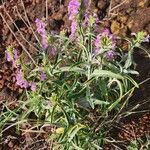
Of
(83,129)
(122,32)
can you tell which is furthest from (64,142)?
(122,32)

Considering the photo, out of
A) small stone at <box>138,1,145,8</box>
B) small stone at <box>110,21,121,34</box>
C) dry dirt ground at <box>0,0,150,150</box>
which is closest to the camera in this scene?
dry dirt ground at <box>0,0,150,150</box>

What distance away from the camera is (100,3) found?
3.77 meters

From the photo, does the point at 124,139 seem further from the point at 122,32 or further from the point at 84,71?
the point at 122,32

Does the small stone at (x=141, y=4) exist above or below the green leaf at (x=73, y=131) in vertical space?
above

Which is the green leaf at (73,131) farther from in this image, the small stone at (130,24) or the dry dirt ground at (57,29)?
the small stone at (130,24)

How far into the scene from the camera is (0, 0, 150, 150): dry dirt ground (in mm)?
3129

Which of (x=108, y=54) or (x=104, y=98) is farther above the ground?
(x=108, y=54)

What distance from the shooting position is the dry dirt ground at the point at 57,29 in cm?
313

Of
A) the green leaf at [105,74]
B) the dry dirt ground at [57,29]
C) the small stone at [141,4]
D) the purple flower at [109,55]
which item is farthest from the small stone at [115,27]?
the green leaf at [105,74]

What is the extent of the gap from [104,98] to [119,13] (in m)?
1.01

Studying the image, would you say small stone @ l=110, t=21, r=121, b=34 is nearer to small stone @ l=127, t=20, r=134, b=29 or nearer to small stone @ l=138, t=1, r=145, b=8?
small stone @ l=127, t=20, r=134, b=29

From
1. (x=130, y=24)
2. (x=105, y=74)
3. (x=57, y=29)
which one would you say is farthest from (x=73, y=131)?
(x=130, y=24)

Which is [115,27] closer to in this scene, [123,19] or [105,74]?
[123,19]

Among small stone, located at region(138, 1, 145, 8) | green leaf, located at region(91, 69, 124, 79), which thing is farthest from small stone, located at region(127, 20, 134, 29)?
green leaf, located at region(91, 69, 124, 79)
